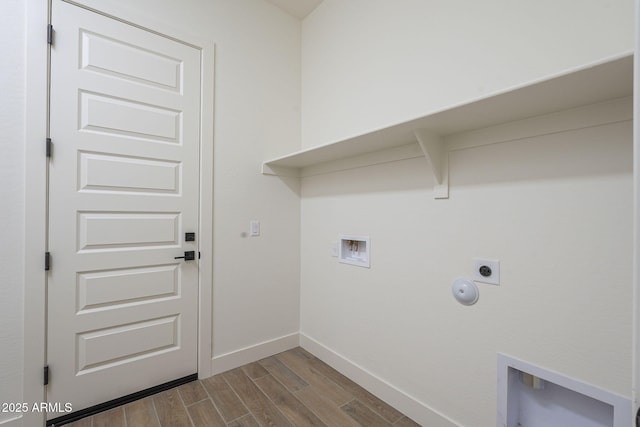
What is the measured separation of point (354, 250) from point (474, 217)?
0.90 metres

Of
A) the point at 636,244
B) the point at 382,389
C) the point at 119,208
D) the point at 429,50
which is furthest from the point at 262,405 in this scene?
the point at 429,50

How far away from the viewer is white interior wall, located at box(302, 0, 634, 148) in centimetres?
108

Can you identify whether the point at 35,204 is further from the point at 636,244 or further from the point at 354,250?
the point at 636,244

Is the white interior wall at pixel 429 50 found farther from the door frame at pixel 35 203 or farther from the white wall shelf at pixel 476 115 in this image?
the door frame at pixel 35 203

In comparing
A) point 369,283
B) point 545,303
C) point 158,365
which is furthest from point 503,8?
point 158,365

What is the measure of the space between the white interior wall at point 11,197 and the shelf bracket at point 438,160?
2123mm

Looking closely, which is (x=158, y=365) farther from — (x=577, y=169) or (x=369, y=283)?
(x=577, y=169)

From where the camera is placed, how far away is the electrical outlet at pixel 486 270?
1287mm

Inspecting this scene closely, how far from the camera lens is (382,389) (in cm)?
177

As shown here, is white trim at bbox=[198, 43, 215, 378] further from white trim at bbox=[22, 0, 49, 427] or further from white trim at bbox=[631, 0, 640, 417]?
white trim at bbox=[631, 0, 640, 417]

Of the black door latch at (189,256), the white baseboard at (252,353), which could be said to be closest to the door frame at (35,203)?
the black door latch at (189,256)

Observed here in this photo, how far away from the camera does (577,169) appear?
108cm

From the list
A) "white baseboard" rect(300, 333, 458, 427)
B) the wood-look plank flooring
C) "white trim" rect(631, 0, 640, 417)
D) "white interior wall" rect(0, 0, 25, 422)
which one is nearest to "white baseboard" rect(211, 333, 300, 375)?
the wood-look plank flooring

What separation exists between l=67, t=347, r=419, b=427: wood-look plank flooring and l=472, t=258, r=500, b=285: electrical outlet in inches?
37.4
